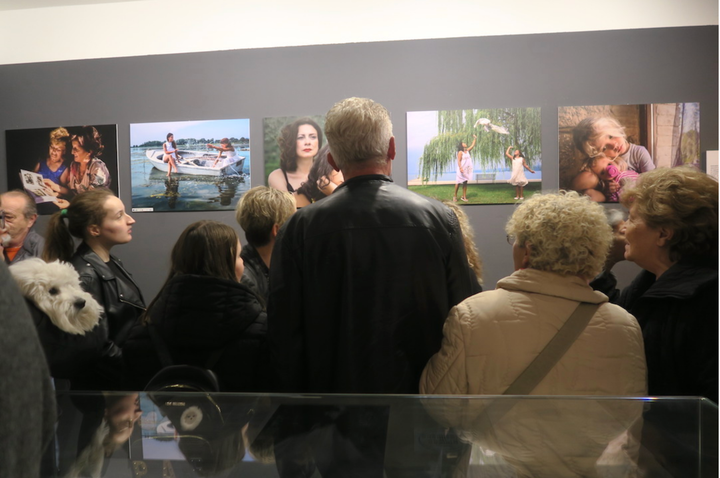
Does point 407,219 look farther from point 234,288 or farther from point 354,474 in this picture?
point 354,474

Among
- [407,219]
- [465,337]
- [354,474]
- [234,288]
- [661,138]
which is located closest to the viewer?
[354,474]

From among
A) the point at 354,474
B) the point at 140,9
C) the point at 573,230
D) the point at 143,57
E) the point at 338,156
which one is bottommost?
the point at 354,474

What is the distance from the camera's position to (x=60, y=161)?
4.48 m

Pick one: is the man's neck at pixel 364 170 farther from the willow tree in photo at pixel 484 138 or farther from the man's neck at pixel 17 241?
the man's neck at pixel 17 241

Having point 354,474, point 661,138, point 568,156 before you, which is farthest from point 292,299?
point 661,138

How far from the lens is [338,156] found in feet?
6.48

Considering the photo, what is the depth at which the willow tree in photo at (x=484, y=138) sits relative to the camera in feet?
13.2

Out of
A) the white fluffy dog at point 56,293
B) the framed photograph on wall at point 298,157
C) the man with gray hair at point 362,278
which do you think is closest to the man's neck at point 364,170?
the man with gray hair at point 362,278

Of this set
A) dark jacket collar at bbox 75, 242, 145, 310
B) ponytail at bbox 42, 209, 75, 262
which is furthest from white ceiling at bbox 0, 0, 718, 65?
dark jacket collar at bbox 75, 242, 145, 310

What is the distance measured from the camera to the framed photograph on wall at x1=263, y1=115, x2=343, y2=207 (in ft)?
13.9

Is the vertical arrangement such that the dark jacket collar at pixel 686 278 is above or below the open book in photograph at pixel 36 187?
below

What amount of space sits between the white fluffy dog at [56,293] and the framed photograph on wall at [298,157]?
2.28 metres

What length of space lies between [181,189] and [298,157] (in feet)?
3.02

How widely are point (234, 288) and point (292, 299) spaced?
42 cm
